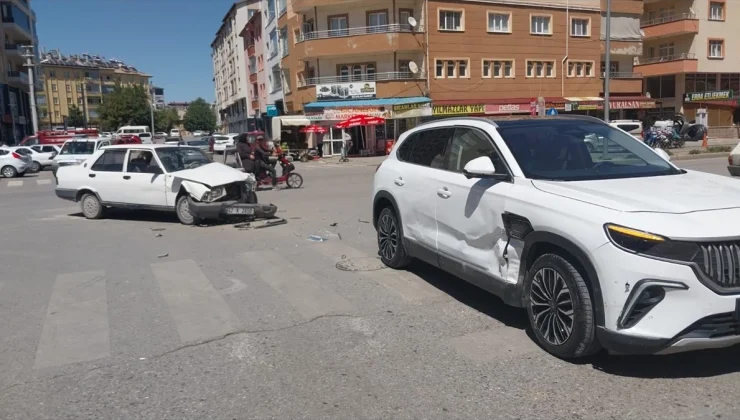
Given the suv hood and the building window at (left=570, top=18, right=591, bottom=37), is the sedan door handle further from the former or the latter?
the building window at (left=570, top=18, right=591, bottom=37)

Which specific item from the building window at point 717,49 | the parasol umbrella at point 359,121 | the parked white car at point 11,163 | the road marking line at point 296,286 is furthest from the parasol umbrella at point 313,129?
the building window at point 717,49

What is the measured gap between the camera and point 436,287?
6.88 metres

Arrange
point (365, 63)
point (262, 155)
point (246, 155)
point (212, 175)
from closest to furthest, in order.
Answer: point (212, 175)
point (246, 155)
point (262, 155)
point (365, 63)

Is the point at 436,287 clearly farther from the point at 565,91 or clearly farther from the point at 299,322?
the point at 565,91

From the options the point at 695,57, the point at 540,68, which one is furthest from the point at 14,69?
the point at 695,57

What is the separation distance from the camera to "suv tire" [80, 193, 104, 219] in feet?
43.7

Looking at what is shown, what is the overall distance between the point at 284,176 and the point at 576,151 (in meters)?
14.4

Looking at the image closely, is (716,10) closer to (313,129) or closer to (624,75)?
(624,75)

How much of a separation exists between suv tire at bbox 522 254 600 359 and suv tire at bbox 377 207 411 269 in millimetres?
2635

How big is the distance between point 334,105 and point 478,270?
117ft

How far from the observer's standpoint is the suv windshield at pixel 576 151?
17.4 feet

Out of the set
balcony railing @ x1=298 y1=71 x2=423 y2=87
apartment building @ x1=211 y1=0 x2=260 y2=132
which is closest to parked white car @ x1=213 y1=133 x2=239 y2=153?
balcony railing @ x1=298 y1=71 x2=423 y2=87

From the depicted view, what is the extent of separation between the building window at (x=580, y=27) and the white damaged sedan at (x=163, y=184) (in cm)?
3876

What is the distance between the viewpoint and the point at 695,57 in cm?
5116
